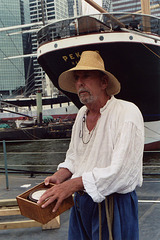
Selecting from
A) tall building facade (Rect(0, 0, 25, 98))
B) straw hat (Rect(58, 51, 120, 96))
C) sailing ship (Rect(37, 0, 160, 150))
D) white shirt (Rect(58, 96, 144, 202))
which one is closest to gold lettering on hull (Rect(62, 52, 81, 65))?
sailing ship (Rect(37, 0, 160, 150))

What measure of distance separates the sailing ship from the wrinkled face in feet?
37.9

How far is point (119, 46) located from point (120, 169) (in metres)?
12.6

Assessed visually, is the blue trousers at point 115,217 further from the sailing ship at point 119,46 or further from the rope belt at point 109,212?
the sailing ship at point 119,46

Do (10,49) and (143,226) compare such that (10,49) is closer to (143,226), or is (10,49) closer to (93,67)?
(143,226)

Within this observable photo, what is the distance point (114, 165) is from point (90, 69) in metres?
0.54

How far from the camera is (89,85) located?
1.59 metres

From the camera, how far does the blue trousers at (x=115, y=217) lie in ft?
Answer: 4.97

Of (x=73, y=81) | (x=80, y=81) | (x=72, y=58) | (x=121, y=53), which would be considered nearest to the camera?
(x=80, y=81)

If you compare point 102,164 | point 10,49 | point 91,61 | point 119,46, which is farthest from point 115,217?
point 10,49

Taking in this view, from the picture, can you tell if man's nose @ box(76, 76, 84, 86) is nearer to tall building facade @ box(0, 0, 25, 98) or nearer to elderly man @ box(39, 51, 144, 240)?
elderly man @ box(39, 51, 144, 240)

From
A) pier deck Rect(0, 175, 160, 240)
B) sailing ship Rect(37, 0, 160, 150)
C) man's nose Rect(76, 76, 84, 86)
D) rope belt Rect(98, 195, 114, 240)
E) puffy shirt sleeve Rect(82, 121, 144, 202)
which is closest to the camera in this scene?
puffy shirt sleeve Rect(82, 121, 144, 202)

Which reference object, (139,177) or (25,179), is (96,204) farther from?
(25,179)

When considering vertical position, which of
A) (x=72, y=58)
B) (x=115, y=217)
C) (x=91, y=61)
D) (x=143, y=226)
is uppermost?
(x=72, y=58)

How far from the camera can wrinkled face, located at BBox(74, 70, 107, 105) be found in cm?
158
